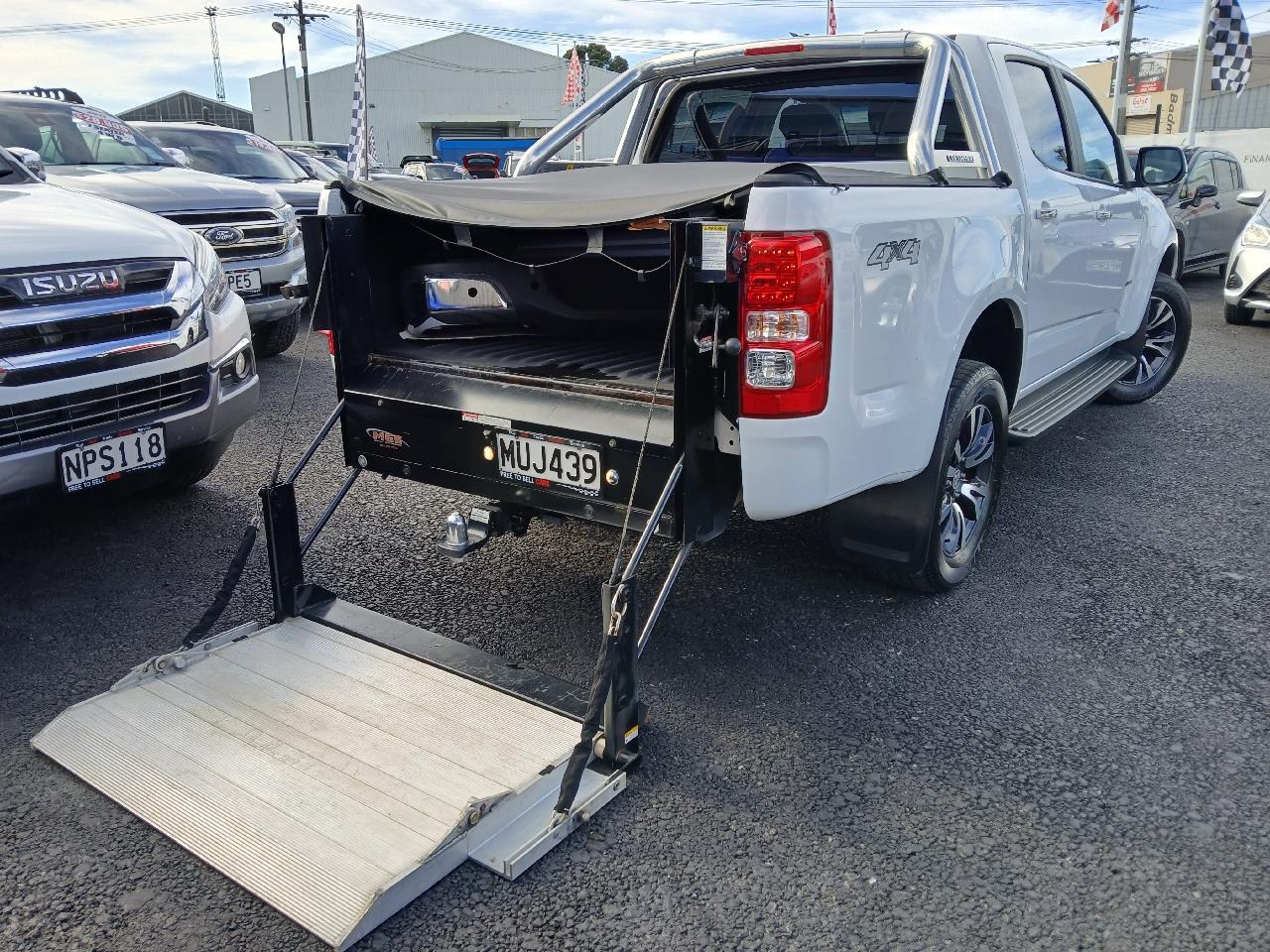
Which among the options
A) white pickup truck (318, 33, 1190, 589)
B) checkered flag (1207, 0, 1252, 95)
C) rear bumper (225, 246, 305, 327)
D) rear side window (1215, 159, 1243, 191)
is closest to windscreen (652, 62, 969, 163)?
white pickup truck (318, 33, 1190, 589)

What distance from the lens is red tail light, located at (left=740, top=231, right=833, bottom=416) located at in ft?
8.38

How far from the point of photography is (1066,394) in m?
5.01

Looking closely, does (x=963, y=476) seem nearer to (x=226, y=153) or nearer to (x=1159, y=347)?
(x=1159, y=347)

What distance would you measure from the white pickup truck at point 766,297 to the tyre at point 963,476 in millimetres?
13

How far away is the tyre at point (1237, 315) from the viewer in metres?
9.95

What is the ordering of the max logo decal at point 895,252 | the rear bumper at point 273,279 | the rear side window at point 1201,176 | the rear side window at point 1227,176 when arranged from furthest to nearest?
1. the rear side window at point 1227,176
2. the rear side window at point 1201,176
3. the rear bumper at point 273,279
4. the max logo decal at point 895,252

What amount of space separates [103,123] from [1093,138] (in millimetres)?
6902

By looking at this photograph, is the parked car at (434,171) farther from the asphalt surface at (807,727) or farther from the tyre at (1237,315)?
the asphalt surface at (807,727)

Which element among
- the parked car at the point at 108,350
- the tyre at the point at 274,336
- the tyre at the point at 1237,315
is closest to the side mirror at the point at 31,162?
the parked car at the point at 108,350

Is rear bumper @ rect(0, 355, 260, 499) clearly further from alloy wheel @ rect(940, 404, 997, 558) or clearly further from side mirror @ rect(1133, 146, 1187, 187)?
side mirror @ rect(1133, 146, 1187, 187)

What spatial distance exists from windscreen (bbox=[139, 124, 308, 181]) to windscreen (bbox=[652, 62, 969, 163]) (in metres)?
6.91

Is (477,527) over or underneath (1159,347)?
underneath

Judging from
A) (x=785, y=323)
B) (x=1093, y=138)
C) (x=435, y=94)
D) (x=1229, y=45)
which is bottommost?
(x=785, y=323)

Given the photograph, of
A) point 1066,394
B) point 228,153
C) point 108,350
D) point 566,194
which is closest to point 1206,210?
point 1066,394
